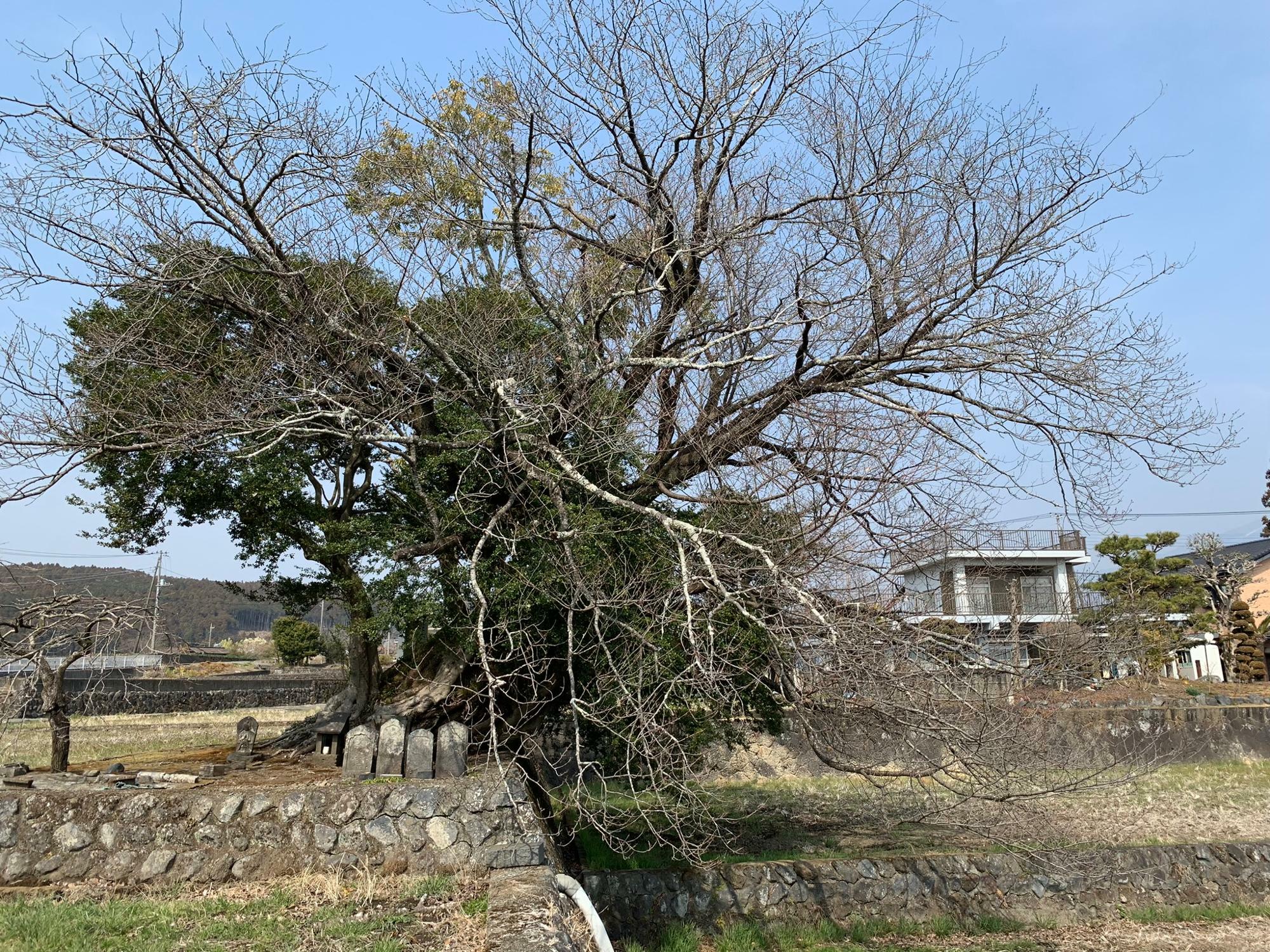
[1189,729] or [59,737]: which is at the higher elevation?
[59,737]

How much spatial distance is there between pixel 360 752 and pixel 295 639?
95.2ft

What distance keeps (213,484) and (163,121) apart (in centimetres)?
412

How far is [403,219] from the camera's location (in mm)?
11648

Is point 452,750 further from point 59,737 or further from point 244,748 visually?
point 59,737

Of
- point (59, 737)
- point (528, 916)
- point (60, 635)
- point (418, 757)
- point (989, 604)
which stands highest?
point (989, 604)

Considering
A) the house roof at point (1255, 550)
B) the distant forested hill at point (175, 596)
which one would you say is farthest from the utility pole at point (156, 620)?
the house roof at point (1255, 550)

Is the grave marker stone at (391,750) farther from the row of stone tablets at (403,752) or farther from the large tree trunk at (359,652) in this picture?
the large tree trunk at (359,652)

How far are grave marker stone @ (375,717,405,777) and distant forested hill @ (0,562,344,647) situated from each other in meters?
2.60

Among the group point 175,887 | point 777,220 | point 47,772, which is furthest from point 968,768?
point 47,772

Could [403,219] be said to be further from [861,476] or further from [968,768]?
[968,768]

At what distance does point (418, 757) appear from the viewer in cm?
868

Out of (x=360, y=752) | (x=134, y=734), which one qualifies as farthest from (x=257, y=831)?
(x=134, y=734)

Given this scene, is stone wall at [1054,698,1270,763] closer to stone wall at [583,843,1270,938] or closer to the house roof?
stone wall at [583,843,1270,938]

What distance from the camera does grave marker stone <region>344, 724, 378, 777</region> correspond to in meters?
8.70
